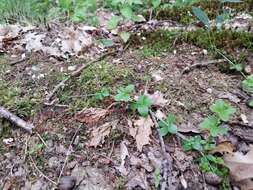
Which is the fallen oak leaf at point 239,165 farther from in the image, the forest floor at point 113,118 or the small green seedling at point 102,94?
the small green seedling at point 102,94

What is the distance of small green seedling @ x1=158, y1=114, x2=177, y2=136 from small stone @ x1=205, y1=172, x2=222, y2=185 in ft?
0.93

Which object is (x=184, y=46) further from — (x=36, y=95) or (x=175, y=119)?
(x=36, y=95)

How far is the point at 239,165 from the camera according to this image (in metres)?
1.63

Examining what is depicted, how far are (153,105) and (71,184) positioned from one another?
66 cm

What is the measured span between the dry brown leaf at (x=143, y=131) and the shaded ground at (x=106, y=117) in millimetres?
35

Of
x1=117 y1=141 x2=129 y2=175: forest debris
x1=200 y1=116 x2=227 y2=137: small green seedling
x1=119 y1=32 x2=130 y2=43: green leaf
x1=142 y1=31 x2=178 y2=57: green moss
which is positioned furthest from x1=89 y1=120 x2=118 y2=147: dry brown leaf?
x1=119 y1=32 x2=130 y2=43: green leaf

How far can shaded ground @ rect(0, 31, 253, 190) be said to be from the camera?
5.49 feet

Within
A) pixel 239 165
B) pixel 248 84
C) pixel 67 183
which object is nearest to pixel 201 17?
pixel 248 84

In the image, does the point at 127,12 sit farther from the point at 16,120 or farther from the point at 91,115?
the point at 16,120

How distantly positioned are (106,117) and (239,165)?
0.77 metres

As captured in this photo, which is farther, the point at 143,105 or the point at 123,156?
the point at 143,105

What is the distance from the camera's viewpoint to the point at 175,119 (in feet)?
6.12

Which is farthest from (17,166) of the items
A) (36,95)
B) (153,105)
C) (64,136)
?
(153,105)

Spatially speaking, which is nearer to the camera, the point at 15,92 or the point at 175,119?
the point at 175,119
